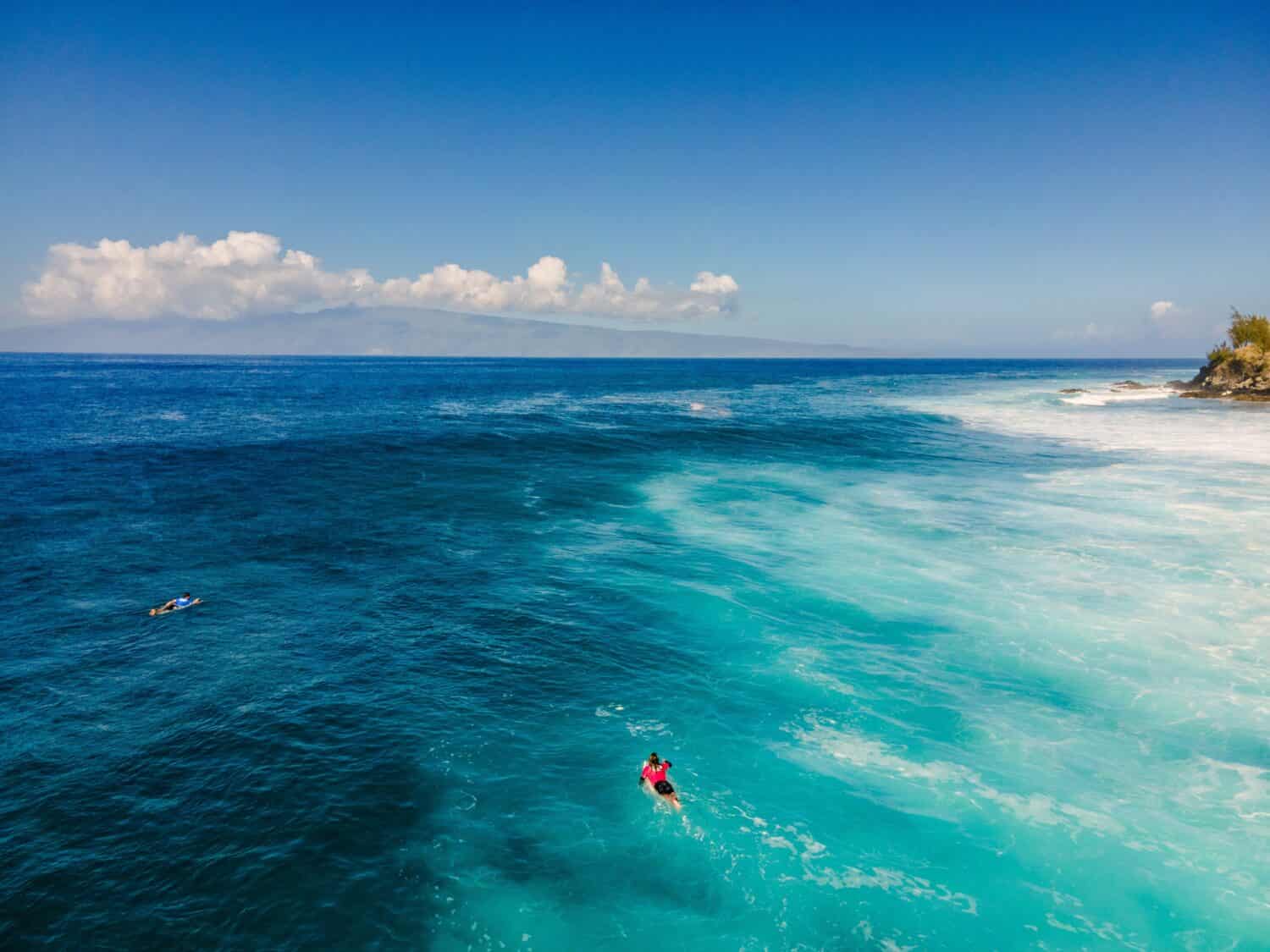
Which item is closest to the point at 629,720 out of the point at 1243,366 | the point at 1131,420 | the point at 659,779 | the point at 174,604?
the point at 659,779

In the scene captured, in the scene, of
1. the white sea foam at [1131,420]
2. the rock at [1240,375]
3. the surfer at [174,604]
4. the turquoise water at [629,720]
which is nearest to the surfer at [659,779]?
the turquoise water at [629,720]

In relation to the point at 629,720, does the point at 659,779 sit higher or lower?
higher

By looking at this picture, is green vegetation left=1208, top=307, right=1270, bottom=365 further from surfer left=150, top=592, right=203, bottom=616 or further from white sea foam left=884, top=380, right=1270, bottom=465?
surfer left=150, top=592, right=203, bottom=616

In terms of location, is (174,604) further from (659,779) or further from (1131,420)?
(1131,420)

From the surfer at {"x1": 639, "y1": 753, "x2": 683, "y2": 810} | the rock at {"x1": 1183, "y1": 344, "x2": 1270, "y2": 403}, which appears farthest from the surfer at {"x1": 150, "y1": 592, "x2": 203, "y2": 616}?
the rock at {"x1": 1183, "y1": 344, "x2": 1270, "y2": 403}

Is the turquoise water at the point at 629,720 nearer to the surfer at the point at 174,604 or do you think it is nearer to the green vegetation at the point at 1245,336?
the surfer at the point at 174,604

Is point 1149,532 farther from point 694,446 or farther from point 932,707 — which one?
point 694,446
